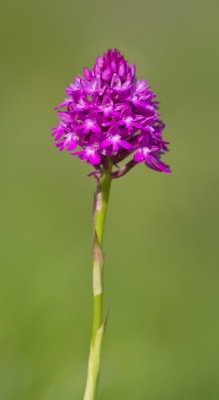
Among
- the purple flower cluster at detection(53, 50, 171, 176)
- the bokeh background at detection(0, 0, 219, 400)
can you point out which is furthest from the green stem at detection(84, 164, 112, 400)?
the bokeh background at detection(0, 0, 219, 400)

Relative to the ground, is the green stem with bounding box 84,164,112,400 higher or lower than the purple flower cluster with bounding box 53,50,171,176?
lower

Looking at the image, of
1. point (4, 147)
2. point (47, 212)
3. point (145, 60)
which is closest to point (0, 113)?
point (4, 147)

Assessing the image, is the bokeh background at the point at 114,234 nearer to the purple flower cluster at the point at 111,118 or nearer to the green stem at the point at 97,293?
the green stem at the point at 97,293

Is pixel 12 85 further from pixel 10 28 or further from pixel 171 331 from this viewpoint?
pixel 171 331

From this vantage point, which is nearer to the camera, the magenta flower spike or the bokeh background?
the magenta flower spike

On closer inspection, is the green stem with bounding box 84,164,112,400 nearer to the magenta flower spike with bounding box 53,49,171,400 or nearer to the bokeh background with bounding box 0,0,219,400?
the magenta flower spike with bounding box 53,49,171,400

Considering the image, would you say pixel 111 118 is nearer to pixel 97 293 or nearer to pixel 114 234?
pixel 97 293

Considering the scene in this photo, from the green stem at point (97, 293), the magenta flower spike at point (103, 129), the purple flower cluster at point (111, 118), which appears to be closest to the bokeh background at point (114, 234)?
the green stem at point (97, 293)
